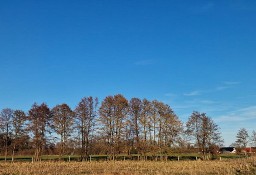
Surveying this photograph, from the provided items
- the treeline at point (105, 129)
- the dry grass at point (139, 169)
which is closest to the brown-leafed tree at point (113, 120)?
the treeline at point (105, 129)

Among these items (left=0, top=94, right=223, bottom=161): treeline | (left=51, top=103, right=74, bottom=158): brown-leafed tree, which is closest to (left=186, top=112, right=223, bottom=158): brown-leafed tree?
(left=0, top=94, right=223, bottom=161): treeline

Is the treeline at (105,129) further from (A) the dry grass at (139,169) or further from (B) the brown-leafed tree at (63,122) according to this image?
(A) the dry grass at (139,169)

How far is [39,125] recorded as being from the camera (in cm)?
6047

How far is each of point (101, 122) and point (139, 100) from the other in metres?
10.3

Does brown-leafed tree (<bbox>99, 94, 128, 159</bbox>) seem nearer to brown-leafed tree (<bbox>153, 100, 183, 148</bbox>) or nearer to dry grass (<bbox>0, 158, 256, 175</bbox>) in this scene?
brown-leafed tree (<bbox>153, 100, 183, 148</bbox>)

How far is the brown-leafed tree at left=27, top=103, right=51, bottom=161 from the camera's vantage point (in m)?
59.6

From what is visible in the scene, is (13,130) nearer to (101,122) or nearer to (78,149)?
(78,149)

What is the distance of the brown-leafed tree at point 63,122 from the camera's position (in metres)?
61.1

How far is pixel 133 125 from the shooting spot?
64.3 metres

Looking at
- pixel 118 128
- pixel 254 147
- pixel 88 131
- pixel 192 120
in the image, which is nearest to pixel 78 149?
pixel 88 131

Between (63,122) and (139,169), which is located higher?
(63,122)

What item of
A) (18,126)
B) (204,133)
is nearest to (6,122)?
(18,126)

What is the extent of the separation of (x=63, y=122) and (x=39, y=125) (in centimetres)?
452

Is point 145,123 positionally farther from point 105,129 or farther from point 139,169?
point 139,169
